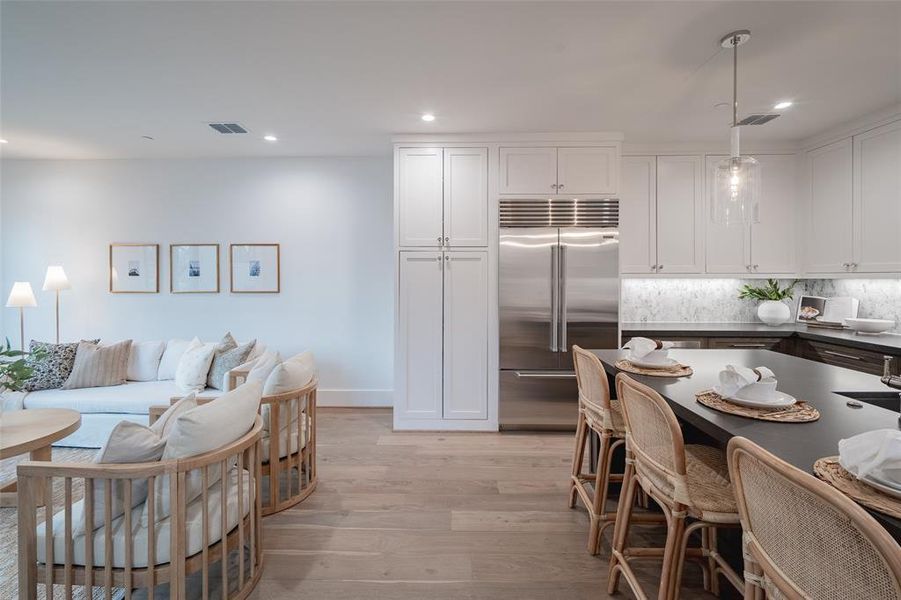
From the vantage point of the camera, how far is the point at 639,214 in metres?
3.98

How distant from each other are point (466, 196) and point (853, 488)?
3.25m

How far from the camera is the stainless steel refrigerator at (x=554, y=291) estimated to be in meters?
3.66

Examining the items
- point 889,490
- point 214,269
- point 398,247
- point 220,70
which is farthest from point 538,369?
point 214,269

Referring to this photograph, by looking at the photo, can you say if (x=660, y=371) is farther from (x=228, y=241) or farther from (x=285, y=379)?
(x=228, y=241)

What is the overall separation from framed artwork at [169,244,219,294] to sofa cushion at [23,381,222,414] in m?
1.39

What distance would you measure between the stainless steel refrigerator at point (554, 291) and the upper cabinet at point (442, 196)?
287 millimetres

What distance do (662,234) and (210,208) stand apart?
4.91m

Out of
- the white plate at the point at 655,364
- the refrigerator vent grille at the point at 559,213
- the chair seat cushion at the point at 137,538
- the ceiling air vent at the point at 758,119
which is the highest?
the ceiling air vent at the point at 758,119

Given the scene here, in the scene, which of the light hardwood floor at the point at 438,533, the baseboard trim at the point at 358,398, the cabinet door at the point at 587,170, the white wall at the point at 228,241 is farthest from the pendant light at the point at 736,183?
the baseboard trim at the point at 358,398

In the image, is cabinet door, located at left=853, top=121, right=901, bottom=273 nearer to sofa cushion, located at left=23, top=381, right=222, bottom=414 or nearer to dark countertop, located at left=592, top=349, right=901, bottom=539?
dark countertop, located at left=592, top=349, right=901, bottom=539

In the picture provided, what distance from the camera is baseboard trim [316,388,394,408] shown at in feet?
14.7

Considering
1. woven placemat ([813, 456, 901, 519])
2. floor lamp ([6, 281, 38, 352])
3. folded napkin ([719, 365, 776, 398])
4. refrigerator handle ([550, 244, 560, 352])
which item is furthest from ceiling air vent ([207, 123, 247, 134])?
woven placemat ([813, 456, 901, 519])

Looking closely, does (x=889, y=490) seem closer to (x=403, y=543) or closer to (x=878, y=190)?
(x=403, y=543)

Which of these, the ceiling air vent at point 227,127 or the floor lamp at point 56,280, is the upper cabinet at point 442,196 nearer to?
the ceiling air vent at point 227,127
